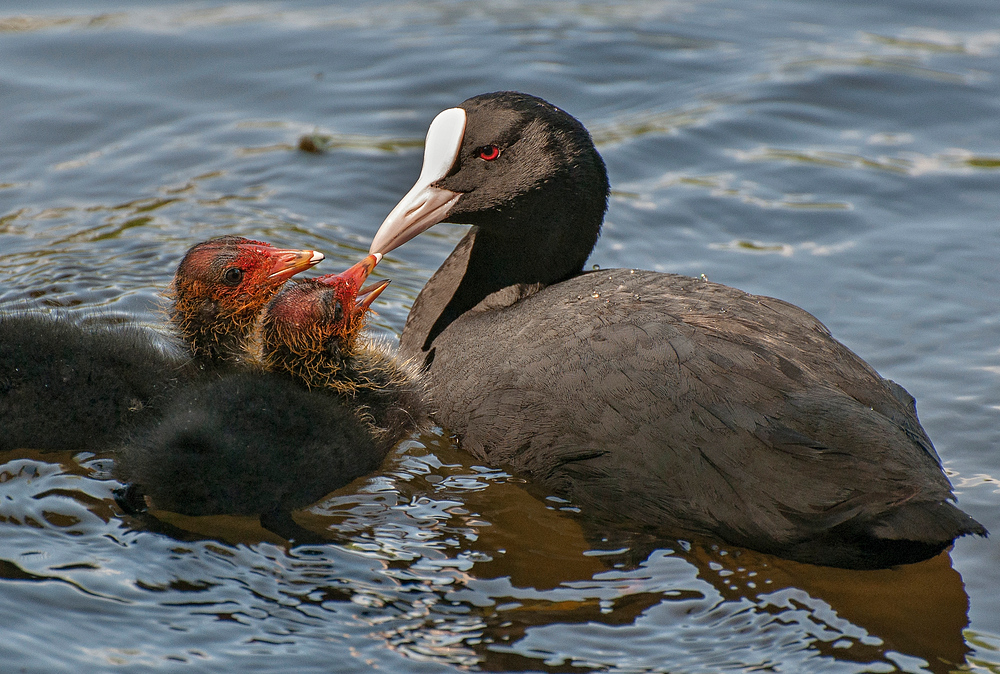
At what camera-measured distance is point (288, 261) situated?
4645 millimetres

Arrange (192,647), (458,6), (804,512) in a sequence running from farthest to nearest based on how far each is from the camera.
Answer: (458,6)
(804,512)
(192,647)

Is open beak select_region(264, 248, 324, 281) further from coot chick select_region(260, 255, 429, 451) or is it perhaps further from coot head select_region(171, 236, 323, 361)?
coot chick select_region(260, 255, 429, 451)

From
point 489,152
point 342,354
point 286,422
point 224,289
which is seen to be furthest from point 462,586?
point 489,152

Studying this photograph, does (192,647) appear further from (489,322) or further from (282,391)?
(489,322)

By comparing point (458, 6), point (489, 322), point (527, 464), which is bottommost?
point (527, 464)

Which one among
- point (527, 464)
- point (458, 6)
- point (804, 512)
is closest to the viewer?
point (804, 512)

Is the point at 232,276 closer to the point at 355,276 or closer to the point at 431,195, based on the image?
the point at 355,276

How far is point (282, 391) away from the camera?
13.3ft

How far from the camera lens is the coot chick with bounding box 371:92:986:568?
3628 millimetres

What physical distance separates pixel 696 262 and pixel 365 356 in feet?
8.05

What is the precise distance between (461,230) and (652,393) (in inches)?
130

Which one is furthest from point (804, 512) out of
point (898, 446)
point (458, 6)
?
point (458, 6)

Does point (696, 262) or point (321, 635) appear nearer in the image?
point (321, 635)

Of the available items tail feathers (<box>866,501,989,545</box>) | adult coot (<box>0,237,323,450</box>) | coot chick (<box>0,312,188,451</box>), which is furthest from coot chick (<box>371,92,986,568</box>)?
coot chick (<box>0,312,188,451</box>)
